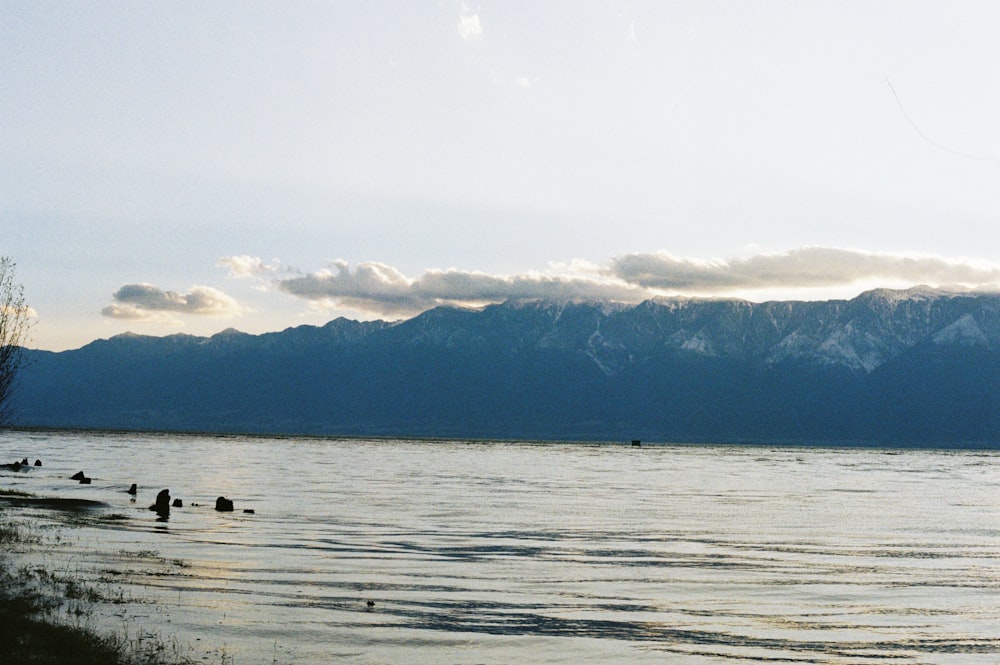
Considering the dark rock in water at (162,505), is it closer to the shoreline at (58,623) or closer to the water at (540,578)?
the water at (540,578)

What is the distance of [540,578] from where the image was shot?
4184cm

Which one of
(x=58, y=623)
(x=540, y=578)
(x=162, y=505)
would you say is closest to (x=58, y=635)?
(x=58, y=623)

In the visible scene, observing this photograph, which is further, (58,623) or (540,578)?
(540,578)

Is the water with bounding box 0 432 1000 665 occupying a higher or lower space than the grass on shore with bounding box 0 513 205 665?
lower

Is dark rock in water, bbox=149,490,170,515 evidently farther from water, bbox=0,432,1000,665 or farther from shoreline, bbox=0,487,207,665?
shoreline, bbox=0,487,207,665

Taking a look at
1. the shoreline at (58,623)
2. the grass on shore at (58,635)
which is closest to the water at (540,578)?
Result: the shoreline at (58,623)

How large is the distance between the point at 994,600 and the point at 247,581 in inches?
1125

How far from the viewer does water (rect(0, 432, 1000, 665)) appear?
1145 inches

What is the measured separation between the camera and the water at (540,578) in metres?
29.1

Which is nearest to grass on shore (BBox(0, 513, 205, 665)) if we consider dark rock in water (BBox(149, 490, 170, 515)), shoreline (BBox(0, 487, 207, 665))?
shoreline (BBox(0, 487, 207, 665))

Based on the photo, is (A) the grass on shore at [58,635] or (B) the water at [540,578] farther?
(B) the water at [540,578]

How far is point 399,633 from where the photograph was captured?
29.8 metres

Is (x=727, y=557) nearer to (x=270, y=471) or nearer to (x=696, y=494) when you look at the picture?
(x=696, y=494)

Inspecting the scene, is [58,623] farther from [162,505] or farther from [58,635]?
[162,505]
